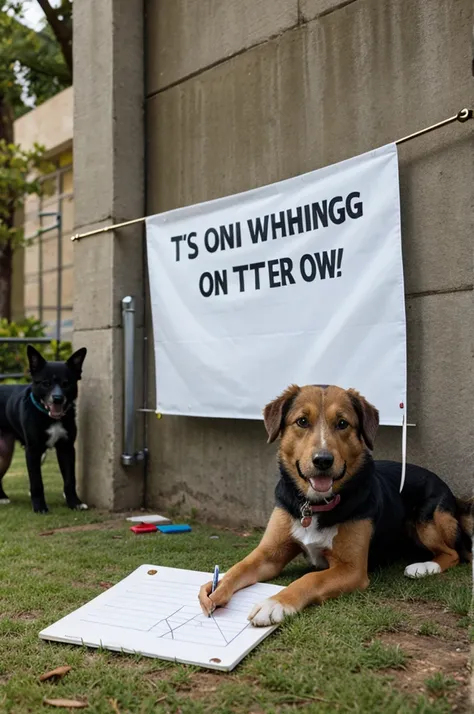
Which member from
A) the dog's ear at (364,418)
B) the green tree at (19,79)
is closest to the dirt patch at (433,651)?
the dog's ear at (364,418)

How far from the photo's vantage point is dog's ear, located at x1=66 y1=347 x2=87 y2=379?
224 inches

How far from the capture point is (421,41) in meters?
3.89

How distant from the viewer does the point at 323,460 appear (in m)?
3.02

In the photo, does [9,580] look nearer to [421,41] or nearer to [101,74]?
[421,41]

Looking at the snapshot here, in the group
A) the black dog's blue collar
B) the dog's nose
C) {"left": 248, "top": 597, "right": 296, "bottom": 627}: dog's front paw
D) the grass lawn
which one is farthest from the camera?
the black dog's blue collar

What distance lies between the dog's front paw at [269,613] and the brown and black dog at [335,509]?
72 millimetres

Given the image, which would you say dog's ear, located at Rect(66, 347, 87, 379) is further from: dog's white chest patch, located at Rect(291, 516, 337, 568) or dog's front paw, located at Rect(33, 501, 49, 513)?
dog's white chest patch, located at Rect(291, 516, 337, 568)

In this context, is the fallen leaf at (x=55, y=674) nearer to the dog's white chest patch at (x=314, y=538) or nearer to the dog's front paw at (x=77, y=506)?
the dog's white chest patch at (x=314, y=538)

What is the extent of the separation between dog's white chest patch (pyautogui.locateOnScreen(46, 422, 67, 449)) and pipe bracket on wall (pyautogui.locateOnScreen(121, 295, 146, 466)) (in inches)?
20.2

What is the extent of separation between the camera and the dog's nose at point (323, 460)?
302 centimetres

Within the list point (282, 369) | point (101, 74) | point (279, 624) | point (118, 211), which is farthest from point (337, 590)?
point (101, 74)

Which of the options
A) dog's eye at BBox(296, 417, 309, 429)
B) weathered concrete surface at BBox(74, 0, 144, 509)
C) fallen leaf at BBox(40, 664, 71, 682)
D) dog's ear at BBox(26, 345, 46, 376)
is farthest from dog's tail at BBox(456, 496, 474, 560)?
dog's ear at BBox(26, 345, 46, 376)

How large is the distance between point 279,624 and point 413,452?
155cm

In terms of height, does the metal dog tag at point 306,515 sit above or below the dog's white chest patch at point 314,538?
above
